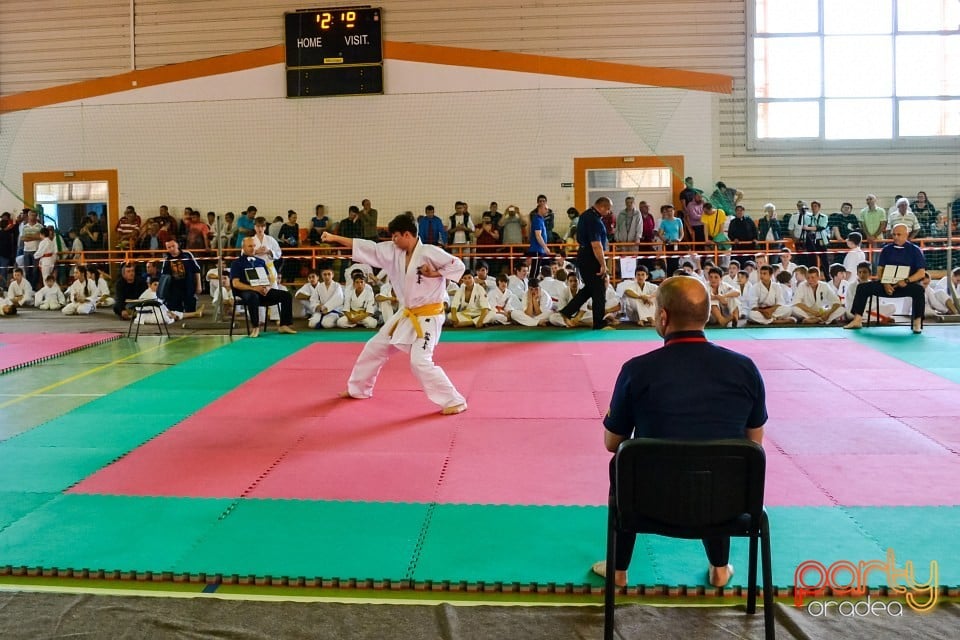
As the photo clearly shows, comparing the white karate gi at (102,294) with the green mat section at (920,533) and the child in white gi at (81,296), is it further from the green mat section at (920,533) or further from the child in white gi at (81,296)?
the green mat section at (920,533)

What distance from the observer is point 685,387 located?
303 cm

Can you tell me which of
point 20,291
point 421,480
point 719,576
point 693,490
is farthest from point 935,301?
point 20,291

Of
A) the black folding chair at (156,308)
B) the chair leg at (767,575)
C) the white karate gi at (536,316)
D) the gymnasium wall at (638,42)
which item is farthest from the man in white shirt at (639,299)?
the chair leg at (767,575)

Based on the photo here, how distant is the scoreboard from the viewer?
16.2m

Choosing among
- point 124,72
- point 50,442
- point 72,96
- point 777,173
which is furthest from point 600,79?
point 50,442

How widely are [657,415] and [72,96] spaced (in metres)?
18.0

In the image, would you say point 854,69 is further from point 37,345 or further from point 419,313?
point 37,345

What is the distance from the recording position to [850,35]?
1580cm

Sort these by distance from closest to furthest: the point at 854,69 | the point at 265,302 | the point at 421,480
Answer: the point at 421,480
the point at 265,302
the point at 854,69

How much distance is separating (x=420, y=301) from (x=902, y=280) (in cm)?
716

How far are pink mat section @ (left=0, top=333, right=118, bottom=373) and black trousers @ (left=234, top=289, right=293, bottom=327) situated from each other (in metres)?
1.80

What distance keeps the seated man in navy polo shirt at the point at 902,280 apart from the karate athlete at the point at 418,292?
677cm

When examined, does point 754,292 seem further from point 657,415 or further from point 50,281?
point 50,281

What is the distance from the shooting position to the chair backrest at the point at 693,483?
270 centimetres
